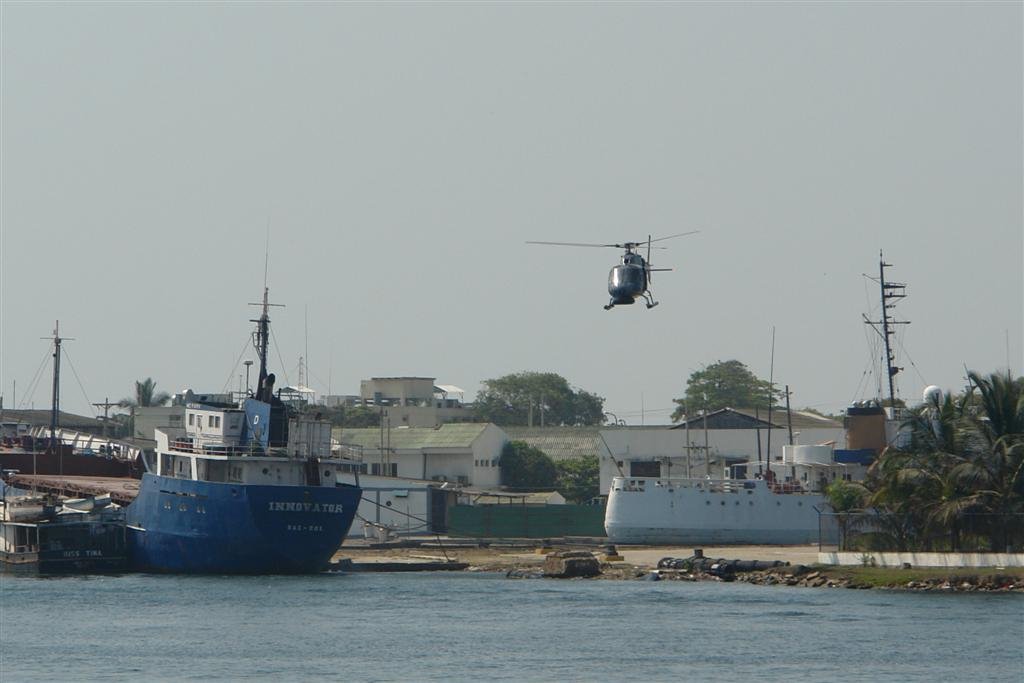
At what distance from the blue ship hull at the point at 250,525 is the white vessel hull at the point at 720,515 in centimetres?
1812

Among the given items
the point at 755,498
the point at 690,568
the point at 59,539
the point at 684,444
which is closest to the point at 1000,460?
the point at 690,568

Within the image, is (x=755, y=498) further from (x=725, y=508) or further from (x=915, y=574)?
(x=915, y=574)

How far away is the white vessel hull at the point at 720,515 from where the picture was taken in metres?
74.5

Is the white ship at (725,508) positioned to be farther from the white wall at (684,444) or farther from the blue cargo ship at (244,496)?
the blue cargo ship at (244,496)

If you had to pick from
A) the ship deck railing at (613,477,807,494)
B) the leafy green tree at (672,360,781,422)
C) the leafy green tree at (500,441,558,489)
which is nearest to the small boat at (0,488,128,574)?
the ship deck railing at (613,477,807,494)

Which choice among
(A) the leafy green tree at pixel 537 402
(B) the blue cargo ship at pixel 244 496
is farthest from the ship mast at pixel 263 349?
(A) the leafy green tree at pixel 537 402

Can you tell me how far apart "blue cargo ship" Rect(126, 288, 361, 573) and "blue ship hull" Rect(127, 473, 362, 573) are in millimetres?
33

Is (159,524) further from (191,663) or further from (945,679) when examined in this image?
(945,679)

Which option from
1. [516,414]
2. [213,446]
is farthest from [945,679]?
[516,414]

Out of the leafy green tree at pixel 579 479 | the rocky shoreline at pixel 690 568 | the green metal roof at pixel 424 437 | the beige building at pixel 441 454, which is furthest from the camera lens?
the leafy green tree at pixel 579 479

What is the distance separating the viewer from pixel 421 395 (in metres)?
133

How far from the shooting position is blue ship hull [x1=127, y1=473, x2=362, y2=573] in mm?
59344

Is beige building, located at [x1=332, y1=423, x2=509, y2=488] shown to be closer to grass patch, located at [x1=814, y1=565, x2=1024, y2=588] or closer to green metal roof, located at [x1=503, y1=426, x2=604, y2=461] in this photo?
green metal roof, located at [x1=503, y1=426, x2=604, y2=461]

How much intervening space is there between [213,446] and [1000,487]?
26.2 m
